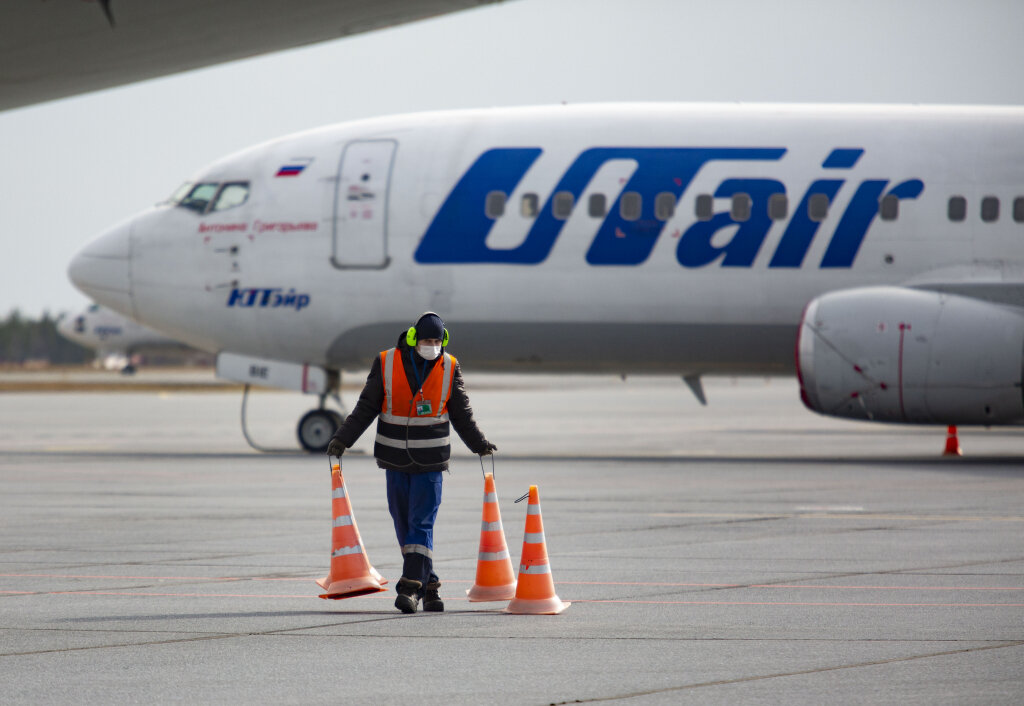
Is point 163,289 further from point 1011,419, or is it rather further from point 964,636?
point 964,636

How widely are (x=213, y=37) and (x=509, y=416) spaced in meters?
27.2

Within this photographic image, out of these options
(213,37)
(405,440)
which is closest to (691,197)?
(213,37)

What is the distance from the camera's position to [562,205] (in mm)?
22641

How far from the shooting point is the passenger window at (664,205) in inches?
882

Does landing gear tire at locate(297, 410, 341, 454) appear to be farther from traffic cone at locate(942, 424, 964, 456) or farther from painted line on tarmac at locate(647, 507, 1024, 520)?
traffic cone at locate(942, 424, 964, 456)

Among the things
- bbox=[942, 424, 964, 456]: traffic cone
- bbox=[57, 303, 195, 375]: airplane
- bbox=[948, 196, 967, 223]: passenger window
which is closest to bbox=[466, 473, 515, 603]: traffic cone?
bbox=[948, 196, 967, 223]: passenger window

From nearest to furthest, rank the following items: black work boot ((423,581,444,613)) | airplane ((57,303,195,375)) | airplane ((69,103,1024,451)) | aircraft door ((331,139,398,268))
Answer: black work boot ((423,581,444,613)) < airplane ((69,103,1024,451)) < aircraft door ((331,139,398,268)) < airplane ((57,303,195,375))

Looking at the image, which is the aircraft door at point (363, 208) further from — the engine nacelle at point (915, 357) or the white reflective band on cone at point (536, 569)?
the white reflective band on cone at point (536, 569)

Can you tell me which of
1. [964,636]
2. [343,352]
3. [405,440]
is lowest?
[964,636]

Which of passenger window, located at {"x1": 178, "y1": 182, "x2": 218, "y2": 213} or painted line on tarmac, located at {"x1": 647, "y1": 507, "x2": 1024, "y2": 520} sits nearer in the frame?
painted line on tarmac, located at {"x1": 647, "y1": 507, "x2": 1024, "y2": 520}

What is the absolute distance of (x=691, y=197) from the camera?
22344 millimetres

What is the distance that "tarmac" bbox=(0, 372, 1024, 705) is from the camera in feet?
22.9

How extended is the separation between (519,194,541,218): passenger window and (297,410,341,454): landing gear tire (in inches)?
179

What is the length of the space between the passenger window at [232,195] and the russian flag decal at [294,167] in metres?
0.64
